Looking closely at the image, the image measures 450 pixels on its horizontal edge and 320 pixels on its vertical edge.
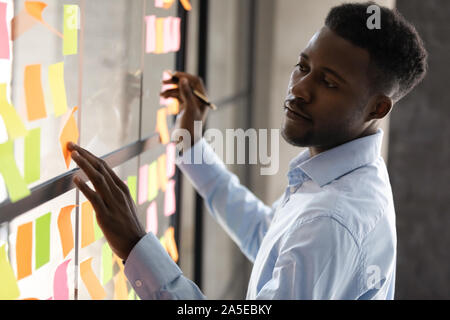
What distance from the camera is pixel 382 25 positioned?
1.14m

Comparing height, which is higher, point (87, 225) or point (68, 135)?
point (68, 135)

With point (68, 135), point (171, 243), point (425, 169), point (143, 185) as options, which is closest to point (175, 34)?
point (143, 185)

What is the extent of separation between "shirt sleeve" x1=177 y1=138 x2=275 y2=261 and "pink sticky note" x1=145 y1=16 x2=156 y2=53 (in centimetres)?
29

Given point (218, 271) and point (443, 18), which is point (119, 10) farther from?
point (443, 18)

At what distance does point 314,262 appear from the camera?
95cm

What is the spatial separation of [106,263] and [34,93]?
51cm

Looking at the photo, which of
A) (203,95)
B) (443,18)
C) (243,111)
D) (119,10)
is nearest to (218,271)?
(243,111)

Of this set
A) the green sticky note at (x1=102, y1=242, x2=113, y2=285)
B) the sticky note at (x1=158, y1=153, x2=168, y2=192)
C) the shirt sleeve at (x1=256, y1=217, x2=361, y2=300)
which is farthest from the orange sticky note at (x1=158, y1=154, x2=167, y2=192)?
the shirt sleeve at (x1=256, y1=217, x2=361, y2=300)

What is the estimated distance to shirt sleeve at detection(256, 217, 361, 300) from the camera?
0.96 meters

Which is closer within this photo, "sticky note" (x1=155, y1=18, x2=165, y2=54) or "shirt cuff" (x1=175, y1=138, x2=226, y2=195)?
"sticky note" (x1=155, y1=18, x2=165, y2=54)

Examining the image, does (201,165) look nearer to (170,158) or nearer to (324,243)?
(170,158)

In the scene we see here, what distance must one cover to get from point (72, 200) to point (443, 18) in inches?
105

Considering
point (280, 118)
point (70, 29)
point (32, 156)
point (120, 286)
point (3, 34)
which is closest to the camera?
point (3, 34)

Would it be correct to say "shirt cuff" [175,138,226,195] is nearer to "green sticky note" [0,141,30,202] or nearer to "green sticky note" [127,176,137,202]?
"green sticky note" [127,176,137,202]
